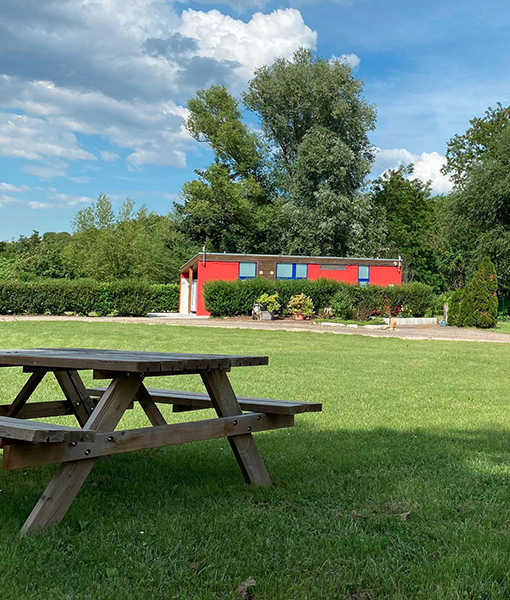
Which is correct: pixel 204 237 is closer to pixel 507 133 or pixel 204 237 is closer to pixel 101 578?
pixel 507 133

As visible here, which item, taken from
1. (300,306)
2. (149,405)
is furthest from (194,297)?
(149,405)

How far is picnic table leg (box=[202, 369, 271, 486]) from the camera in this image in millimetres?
3650

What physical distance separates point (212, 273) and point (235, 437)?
27.9 m

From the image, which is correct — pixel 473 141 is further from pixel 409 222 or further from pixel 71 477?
pixel 71 477

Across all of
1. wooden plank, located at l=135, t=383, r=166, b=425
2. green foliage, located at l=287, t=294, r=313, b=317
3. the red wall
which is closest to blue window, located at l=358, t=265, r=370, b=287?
the red wall

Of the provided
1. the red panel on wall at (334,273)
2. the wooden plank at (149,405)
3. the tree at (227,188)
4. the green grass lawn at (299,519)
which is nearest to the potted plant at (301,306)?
the red panel on wall at (334,273)

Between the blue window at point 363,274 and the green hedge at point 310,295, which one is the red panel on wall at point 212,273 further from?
the blue window at point 363,274

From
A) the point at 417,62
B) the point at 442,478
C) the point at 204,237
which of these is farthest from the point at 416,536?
the point at 204,237

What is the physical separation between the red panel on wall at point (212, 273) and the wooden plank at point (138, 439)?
27451mm

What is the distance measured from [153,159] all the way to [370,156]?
24046mm

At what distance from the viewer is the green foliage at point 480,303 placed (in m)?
25.9

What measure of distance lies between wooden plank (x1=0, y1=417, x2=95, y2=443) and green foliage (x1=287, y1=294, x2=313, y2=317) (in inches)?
964

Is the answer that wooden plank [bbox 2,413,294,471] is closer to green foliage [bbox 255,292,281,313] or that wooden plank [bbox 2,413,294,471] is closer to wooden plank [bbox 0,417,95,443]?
wooden plank [bbox 0,417,95,443]

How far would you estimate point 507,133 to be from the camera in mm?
36094
